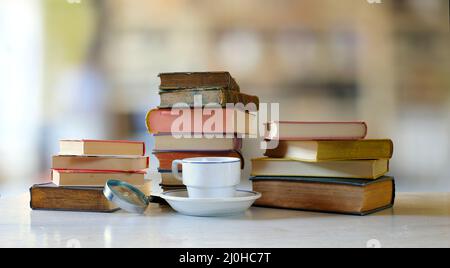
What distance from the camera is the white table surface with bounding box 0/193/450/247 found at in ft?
2.15

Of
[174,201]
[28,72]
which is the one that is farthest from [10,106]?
[174,201]

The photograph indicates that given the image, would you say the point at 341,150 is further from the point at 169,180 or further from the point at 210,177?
the point at 169,180

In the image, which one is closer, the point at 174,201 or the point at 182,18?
the point at 174,201

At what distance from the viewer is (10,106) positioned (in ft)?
4.91

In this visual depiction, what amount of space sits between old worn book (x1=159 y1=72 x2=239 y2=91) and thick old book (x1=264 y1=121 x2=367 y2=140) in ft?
0.47

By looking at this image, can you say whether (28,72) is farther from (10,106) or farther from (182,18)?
(182,18)

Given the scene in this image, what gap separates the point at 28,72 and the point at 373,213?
3.61 feet

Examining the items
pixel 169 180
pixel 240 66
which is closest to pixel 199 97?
pixel 169 180

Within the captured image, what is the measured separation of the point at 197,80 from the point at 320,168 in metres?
0.30

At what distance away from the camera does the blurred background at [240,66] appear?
1.41 m

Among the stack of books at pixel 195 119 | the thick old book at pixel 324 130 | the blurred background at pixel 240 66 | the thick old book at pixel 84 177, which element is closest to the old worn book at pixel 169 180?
the stack of books at pixel 195 119

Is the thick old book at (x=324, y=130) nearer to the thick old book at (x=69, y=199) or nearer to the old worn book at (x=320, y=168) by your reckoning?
the old worn book at (x=320, y=168)

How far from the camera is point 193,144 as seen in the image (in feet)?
3.24
